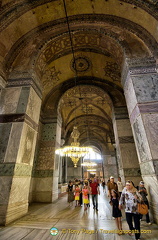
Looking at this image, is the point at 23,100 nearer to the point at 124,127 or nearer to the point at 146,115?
the point at 146,115

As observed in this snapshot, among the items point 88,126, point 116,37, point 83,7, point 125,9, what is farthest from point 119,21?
point 88,126

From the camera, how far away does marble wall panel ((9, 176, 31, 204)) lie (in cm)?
345

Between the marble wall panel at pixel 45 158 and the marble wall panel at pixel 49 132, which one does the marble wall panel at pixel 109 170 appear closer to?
the marble wall panel at pixel 45 158

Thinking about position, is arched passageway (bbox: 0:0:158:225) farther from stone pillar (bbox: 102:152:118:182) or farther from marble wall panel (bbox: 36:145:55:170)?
stone pillar (bbox: 102:152:118:182)

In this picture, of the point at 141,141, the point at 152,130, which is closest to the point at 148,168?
the point at 141,141

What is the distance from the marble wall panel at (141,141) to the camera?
11.3ft

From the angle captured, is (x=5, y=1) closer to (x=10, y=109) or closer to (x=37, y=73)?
(x=37, y=73)

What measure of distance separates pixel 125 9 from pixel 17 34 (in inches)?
180

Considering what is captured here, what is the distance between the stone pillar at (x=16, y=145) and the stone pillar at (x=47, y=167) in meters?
2.42

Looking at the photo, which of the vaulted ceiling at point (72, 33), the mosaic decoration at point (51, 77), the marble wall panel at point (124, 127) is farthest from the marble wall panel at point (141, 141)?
the mosaic decoration at point (51, 77)

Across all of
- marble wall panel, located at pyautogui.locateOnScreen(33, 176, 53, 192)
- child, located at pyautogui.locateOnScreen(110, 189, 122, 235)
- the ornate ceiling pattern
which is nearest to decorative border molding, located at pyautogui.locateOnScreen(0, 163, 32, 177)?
child, located at pyautogui.locateOnScreen(110, 189, 122, 235)

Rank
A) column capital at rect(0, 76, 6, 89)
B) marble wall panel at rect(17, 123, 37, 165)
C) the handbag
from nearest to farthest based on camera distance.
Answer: the handbag
marble wall panel at rect(17, 123, 37, 165)
column capital at rect(0, 76, 6, 89)

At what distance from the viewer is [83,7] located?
5.25 metres

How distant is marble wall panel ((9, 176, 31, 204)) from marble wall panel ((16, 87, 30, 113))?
2.19 m
